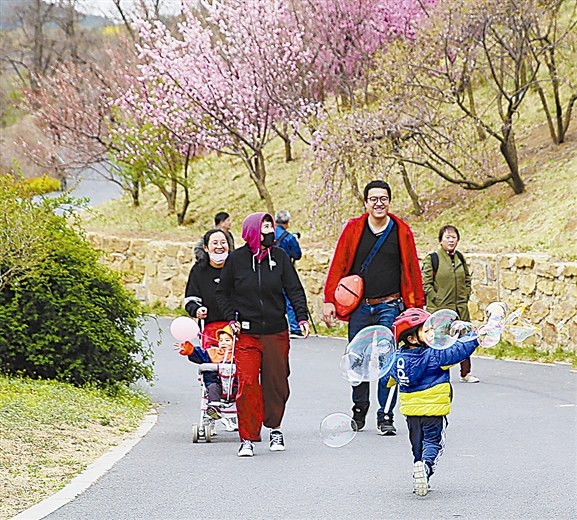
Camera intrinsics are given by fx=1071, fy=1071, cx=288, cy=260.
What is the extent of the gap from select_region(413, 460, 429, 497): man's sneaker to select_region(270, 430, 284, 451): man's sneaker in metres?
2.05

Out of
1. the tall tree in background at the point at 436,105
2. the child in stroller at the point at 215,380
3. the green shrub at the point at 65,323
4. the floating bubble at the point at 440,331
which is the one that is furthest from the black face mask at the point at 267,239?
the tall tree in background at the point at 436,105

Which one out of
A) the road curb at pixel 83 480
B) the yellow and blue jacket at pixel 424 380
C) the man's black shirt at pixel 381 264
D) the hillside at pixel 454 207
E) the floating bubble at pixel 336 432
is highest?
the hillside at pixel 454 207

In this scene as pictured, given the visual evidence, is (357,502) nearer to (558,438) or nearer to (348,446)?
(348,446)

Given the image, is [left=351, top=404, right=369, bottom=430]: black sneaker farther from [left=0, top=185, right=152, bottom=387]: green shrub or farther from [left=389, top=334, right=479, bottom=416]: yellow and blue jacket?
[left=0, top=185, right=152, bottom=387]: green shrub

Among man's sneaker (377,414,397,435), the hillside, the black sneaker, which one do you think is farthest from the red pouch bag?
the hillside

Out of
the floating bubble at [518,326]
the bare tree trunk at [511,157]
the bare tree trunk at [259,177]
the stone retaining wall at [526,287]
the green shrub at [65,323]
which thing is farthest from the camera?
the bare tree trunk at [259,177]

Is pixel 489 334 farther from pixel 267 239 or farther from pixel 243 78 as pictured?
pixel 243 78

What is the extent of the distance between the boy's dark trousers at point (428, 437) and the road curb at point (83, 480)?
224 centimetres

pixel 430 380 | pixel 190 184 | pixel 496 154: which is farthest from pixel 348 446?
pixel 190 184

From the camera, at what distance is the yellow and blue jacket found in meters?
6.65

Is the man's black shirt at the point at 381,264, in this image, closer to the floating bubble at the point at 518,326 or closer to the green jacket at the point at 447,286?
the floating bubble at the point at 518,326

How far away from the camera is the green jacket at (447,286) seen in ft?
41.3

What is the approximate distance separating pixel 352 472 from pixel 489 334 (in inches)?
70.9

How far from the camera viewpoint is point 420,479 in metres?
6.67
